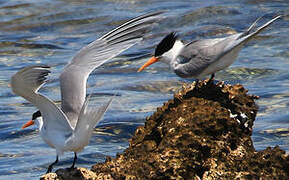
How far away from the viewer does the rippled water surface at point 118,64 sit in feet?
30.1

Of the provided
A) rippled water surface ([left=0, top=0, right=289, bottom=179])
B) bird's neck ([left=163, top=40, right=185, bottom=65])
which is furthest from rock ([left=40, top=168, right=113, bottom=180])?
rippled water surface ([left=0, top=0, right=289, bottom=179])

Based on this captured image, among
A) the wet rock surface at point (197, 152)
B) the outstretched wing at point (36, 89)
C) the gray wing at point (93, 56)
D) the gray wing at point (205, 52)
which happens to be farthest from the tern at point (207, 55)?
the outstretched wing at point (36, 89)

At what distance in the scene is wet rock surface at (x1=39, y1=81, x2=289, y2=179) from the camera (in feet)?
16.9

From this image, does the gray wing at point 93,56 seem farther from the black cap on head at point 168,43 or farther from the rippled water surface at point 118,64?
the rippled water surface at point 118,64

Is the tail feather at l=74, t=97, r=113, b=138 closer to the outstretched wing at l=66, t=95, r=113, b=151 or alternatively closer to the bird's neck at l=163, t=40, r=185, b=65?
the outstretched wing at l=66, t=95, r=113, b=151

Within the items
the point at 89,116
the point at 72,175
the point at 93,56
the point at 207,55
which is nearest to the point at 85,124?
the point at 89,116

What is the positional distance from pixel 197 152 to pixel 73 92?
1594 mm

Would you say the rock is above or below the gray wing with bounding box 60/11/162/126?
below

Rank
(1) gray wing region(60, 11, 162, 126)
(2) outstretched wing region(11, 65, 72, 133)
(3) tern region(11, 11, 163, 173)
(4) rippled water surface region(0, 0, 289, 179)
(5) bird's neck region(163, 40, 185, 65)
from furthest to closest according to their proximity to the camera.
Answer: (4) rippled water surface region(0, 0, 289, 179) → (5) bird's neck region(163, 40, 185, 65) → (1) gray wing region(60, 11, 162, 126) → (3) tern region(11, 11, 163, 173) → (2) outstretched wing region(11, 65, 72, 133)

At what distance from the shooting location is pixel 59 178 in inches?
213

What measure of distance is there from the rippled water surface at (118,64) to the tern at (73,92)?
1.91 metres

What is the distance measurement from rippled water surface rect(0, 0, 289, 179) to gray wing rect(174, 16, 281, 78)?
2.09 meters

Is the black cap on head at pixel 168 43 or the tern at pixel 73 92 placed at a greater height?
the tern at pixel 73 92

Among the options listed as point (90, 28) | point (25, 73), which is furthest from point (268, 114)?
point (90, 28)
